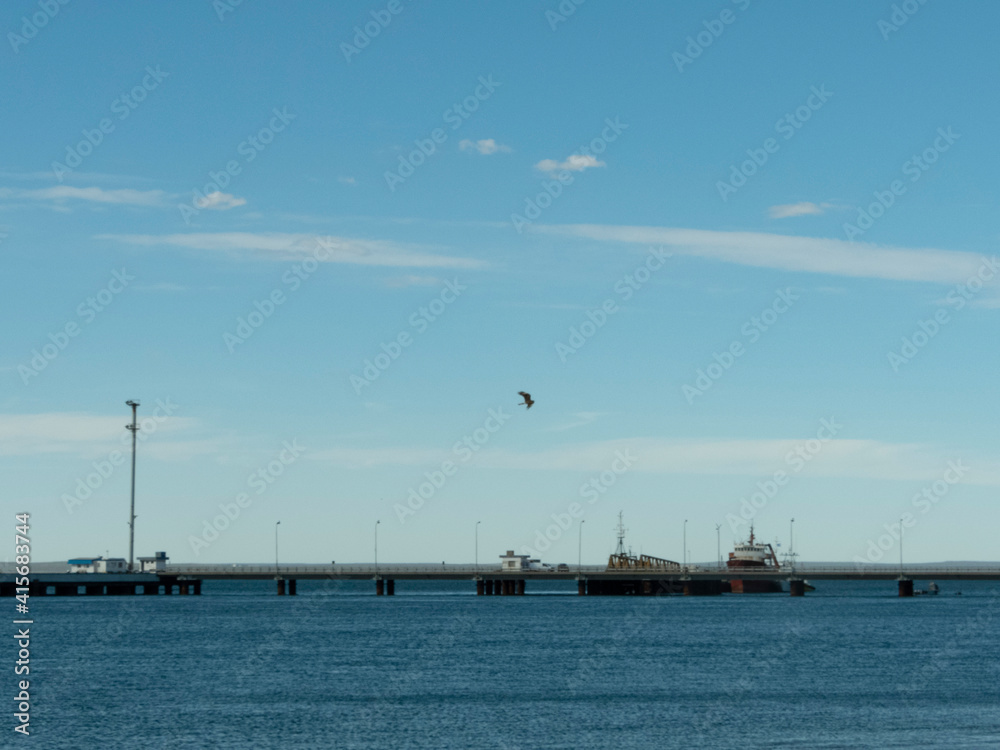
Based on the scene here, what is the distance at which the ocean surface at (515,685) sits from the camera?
62.0 m

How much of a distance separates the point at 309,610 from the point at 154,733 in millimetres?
125808

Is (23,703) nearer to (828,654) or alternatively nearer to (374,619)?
(828,654)

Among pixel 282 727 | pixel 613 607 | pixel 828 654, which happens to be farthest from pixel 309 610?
pixel 282 727

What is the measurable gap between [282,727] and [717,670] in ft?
123

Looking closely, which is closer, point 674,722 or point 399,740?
point 399,740

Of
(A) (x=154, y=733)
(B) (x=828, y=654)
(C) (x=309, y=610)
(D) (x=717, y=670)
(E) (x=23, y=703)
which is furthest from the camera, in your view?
(C) (x=309, y=610)

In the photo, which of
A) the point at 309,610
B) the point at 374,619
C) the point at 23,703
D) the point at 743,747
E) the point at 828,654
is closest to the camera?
the point at 743,747

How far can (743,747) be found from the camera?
58406mm

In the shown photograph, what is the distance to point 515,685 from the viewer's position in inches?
3221

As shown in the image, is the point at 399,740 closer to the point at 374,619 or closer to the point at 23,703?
the point at 23,703

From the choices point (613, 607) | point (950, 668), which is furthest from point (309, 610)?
point (950, 668)

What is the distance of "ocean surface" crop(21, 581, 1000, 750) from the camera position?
2440 inches

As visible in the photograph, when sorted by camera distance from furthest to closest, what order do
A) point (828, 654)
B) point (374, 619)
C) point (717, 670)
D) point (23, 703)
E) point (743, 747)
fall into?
point (374, 619) < point (828, 654) < point (717, 670) < point (23, 703) < point (743, 747)

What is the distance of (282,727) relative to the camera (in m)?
64.2
